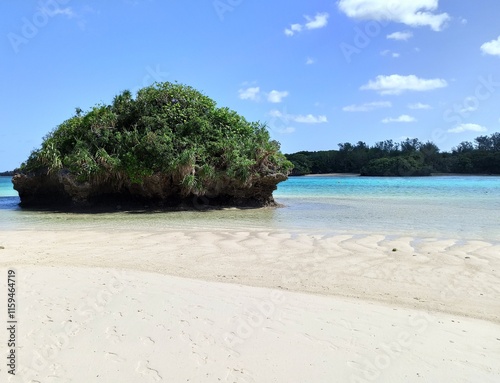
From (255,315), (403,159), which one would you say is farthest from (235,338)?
(403,159)

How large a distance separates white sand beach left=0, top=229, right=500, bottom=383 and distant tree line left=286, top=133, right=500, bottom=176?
6734 cm

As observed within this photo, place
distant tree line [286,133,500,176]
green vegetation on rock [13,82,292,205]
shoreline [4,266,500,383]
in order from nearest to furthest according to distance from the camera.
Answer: shoreline [4,266,500,383] < green vegetation on rock [13,82,292,205] < distant tree line [286,133,500,176]

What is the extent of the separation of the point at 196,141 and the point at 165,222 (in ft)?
18.9

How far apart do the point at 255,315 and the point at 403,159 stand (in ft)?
298

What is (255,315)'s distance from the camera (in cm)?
445

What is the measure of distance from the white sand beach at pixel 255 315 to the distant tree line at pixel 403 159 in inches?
2651

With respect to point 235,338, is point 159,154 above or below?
above

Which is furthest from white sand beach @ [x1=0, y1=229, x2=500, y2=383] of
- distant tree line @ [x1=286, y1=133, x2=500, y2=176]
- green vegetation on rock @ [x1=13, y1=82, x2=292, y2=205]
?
distant tree line @ [x1=286, y1=133, x2=500, y2=176]

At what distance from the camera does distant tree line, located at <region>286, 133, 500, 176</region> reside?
8519 centimetres

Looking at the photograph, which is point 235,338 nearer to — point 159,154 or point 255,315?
point 255,315

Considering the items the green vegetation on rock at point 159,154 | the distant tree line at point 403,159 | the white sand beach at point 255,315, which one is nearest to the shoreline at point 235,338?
the white sand beach at point 255,315

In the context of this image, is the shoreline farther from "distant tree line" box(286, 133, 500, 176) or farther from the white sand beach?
→ "distant tree line" box(286, 133, 500, 176)

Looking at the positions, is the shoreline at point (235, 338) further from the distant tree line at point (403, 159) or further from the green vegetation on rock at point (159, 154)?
the distant tree line at point (403, 159)

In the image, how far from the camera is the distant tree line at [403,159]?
85188 millimetres
